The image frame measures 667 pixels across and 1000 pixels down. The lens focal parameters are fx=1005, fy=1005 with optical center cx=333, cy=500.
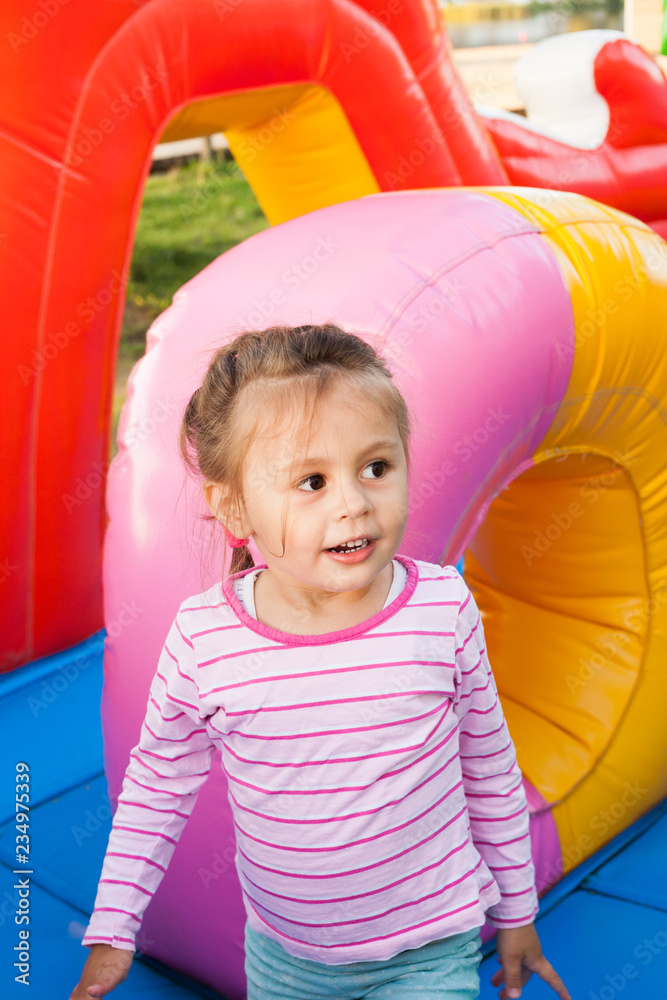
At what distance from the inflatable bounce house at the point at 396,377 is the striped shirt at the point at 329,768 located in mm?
134

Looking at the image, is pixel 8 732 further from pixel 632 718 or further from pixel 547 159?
pixel 547 159

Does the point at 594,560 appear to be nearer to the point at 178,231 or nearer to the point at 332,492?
the point at 332,492

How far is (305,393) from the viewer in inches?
35.7

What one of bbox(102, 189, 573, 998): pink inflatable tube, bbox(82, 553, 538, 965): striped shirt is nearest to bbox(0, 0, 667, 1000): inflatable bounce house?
bbox(102, 189, 573, 998): pink inflatable tube

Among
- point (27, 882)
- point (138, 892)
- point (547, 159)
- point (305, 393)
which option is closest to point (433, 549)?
point (305, 393)

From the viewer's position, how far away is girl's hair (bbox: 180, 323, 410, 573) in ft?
3.01

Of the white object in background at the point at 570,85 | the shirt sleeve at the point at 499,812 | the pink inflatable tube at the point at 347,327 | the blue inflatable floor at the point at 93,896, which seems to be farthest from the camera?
the white object in background at the point at 570,85

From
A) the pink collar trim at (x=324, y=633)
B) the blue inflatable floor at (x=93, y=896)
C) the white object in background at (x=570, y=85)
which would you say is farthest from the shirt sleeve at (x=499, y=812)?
the white object in background at (x=570, y=85)

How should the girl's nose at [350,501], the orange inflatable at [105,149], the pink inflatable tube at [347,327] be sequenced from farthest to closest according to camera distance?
the orange inflatable at [105,149]
the pink inflatable tube at [347,327]
the girl's nose at [350,501]

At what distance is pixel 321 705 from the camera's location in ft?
3.03

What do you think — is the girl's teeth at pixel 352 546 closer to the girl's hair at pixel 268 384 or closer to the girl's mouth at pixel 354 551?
the girl's mouth at pixel 354 551

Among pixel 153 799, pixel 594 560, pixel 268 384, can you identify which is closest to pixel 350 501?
pixel 268 384

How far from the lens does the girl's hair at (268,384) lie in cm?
92

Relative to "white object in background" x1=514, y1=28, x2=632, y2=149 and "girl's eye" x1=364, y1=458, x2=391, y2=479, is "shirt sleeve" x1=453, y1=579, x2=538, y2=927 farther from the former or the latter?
"white object in background" x1=514, y1=28, x2=632, y2=149
